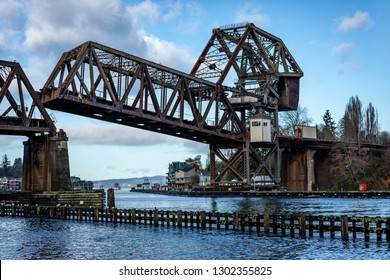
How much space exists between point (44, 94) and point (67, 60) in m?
5.15

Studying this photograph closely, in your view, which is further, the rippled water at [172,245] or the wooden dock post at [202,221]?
the wooden dock post at [202,221]

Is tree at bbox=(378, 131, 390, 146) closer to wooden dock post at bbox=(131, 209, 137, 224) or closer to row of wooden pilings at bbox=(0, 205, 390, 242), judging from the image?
row of wooden pilings at bbox=(0, 205, 390, 242)

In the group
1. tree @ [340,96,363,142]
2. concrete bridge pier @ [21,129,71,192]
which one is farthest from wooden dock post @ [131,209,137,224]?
tree @ [340,96,363,142]

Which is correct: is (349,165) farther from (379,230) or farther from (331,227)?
(379,230)

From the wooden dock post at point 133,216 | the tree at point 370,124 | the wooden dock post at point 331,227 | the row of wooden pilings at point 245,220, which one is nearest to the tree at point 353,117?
the tree at point 370,124

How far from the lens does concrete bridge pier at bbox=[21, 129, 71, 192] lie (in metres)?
66.6

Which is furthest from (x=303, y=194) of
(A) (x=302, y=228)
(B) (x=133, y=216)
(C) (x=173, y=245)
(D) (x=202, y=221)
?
(C) (x=173, y=245)

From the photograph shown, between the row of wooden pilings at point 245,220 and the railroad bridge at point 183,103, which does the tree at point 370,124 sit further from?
the row of wooden pilings at point 245,220

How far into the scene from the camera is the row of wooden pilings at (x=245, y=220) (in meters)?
34.0

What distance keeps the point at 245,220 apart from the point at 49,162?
34179 millimetres

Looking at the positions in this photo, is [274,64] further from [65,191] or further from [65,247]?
[65,247]

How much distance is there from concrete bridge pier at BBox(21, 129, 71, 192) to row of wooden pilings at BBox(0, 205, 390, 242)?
18.2 feet

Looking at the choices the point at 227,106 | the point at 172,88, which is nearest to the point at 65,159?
the point at 172,88

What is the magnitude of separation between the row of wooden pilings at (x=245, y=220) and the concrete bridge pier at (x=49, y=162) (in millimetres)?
5561
